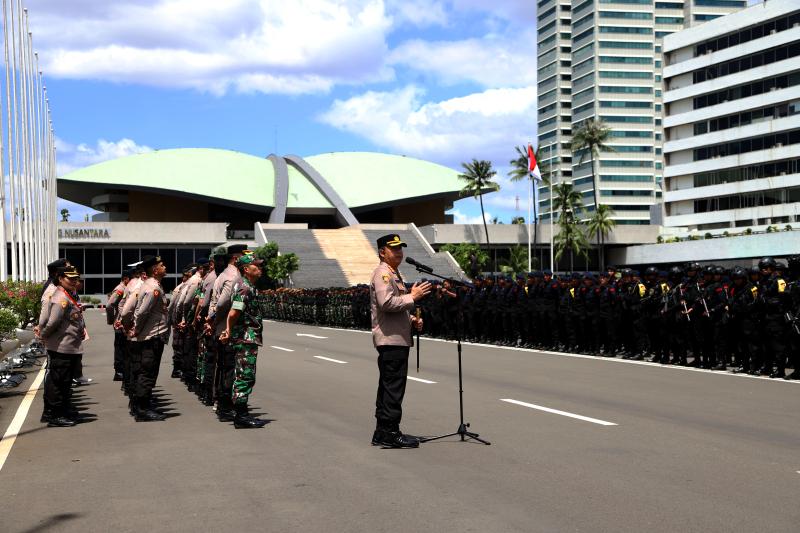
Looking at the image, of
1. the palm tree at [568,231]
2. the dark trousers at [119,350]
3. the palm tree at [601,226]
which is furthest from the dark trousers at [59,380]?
the palm tree at [568,231]

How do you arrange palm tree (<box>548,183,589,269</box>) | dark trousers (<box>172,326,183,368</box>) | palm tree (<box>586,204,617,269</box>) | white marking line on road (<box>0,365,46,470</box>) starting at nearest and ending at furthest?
white marking line on road (<box>0,365,46,470</box>) < dark trousers (<box>172,326,183,368</box>) < palm tree (<box>586,204,617,269</box>) < palm tree (<box>548,183,589,269</box>)

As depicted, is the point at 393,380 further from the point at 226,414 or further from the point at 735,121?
the point at 735,121

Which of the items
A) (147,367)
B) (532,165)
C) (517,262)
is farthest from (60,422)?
(517,262)

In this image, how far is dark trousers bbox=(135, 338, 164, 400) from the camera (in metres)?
8.83

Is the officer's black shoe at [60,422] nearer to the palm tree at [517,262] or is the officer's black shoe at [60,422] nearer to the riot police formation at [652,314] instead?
the riot police formation at [652,314]

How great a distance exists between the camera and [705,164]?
70.8 meters

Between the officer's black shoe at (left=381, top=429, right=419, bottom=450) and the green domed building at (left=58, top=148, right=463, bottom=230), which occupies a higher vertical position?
the green domed building at (left=58, top=148, right=463, bottom=230)

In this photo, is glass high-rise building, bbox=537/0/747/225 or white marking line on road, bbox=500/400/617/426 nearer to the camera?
white marking line on road, bbox=500/400/617/426

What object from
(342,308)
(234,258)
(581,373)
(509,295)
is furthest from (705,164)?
(234,258)

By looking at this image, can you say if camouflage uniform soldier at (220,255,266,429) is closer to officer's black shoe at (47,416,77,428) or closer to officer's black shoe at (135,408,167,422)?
officer's black shoe at (135,408,167,422)

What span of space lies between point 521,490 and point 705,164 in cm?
7136

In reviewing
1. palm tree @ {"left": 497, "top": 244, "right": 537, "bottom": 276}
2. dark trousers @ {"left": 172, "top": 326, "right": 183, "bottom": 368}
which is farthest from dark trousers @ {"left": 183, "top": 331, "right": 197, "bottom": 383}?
palm tree @ {"left": 497, "top": 244, "right": 537, "bottom": 276}

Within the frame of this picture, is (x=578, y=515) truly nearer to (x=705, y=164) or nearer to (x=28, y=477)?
(x=28, y=477)

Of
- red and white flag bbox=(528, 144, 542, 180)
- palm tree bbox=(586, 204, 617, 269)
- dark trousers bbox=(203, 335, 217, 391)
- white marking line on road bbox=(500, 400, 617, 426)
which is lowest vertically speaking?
white marking line on road bbox=(500, 400, 617, 426)
